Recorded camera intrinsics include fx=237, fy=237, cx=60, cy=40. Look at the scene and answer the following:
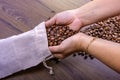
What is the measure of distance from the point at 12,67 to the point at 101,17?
0.52m

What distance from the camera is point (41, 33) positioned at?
1.12 m

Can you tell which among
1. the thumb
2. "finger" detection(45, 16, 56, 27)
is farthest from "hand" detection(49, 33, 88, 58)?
"finger" detection(45, 16, 56, 27)

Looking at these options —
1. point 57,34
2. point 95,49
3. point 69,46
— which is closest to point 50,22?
point 57,34

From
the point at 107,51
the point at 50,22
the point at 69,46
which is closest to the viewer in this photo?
the point at 107,51

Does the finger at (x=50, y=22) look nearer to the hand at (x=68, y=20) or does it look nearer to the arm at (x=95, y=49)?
the hand at (x=68, y=20)

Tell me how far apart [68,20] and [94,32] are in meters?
0.17

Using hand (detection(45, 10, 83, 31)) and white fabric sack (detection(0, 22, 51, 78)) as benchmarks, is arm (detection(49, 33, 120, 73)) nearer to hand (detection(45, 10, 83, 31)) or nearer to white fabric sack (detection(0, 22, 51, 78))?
white fabric sack (detection(0, 22, 51, 78))

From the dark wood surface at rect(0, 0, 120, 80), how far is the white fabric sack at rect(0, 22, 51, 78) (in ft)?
0.15

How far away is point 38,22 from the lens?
1312 mm

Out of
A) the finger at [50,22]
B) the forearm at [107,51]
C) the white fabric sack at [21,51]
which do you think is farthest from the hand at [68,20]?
the forearm at [107,51]

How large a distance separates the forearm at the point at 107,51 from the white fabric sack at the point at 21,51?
222mm

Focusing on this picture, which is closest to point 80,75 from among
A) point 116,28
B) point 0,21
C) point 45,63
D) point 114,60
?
point 45,63

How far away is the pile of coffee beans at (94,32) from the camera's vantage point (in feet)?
3.72

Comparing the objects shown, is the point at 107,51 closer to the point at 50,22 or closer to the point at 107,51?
the point at 107,51
